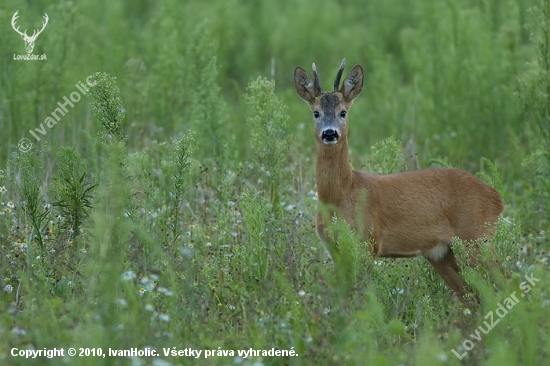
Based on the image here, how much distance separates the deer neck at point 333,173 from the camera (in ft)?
22.0

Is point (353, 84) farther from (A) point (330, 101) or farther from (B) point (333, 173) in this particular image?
(B) point (333, 173)

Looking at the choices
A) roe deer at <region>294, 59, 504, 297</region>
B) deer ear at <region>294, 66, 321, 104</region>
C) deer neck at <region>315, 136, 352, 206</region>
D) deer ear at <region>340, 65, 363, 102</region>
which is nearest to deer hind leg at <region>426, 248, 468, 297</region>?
roe deer at <region>294, 59, 504, 297</region>

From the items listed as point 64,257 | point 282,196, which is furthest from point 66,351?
point 282,196

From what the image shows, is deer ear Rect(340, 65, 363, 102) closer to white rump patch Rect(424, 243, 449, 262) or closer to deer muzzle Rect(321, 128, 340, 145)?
deer muzzle Rect(321, 128, 340, 145)

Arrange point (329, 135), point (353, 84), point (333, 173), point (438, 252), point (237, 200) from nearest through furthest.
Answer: point (329, 135) → point (333, 173) → point (438, 252) → point (353, 84) → point (237, 200)

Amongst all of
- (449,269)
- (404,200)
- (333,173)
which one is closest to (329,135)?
(333,173)

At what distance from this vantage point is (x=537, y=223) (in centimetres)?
786

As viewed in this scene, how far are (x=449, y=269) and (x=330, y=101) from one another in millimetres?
1577

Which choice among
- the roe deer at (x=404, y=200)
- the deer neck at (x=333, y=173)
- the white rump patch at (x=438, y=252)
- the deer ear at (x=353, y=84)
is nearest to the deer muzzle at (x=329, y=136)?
the roe deer at (x=404, y=200)

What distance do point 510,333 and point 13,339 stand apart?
270 cm

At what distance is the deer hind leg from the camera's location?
6809mm

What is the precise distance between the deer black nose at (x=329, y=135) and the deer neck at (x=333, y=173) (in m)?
0.15

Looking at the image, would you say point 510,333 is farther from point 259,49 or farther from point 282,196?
Result: point 259,49

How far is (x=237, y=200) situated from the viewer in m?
7.63
